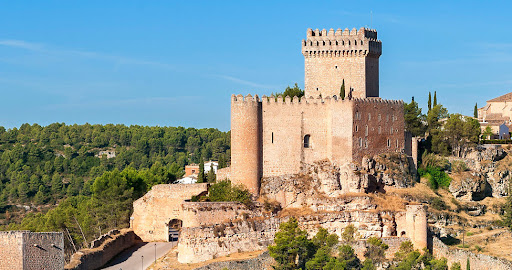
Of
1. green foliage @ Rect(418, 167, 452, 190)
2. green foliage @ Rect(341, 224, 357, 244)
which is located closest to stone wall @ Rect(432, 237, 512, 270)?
green foliage @ Rect(341, 224, 357, 244)

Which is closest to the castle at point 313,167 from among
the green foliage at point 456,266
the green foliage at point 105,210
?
the green foliage at point 456,266

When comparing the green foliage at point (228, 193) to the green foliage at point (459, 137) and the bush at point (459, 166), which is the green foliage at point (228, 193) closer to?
the bush at point (459, 166)

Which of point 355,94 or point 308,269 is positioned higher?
point 355,94

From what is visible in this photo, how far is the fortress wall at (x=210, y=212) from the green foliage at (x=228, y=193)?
2.39 feet

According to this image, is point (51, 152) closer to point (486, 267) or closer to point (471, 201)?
point (471, 201)

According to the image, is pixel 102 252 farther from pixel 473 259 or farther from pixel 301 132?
pixel 473 259

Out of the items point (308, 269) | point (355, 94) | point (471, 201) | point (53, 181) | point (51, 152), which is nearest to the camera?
point (308, 269)

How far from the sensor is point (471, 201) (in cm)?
6475

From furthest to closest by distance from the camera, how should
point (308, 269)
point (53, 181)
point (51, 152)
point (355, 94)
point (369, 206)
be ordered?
1. point (51, 152)
2. point (53, 181)
3. point (355, 94)
4. point (369, 206)
5. point (308, 269)

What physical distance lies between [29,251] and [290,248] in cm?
1358

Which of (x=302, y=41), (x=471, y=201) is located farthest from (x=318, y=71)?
(x=471, y=201)

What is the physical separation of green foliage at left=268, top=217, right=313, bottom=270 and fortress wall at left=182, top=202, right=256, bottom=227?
3.55 metres

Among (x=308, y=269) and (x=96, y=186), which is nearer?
(x=308, y=269)

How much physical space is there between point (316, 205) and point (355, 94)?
9330 mm
